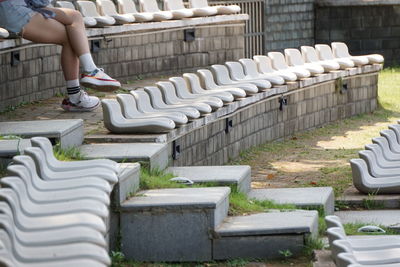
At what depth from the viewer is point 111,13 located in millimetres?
14703

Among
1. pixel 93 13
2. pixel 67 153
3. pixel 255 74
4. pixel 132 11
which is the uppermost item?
pixel 93 13

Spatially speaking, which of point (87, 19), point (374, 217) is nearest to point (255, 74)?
point (87, 19)

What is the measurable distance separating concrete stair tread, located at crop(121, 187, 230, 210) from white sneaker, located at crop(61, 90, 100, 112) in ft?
9.65

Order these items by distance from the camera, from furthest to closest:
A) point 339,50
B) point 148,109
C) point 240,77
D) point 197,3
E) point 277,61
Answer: point 339,50
point 197,3
point 277,61
point 240,77
point 148,109

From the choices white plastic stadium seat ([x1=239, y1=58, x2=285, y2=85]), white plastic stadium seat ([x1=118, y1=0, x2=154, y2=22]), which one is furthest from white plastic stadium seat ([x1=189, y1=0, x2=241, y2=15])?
white plastic stadium seat ([x1=239, y1=58, x2=285, y2=85])

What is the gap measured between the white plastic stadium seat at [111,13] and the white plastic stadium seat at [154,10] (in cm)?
70

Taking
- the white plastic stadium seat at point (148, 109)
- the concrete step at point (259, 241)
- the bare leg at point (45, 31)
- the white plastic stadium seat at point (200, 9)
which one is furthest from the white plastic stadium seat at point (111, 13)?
the concrete step at point (259, 241)

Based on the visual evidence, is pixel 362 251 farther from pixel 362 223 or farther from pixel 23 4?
pixel 23 4

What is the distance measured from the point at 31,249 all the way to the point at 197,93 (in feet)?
26.2

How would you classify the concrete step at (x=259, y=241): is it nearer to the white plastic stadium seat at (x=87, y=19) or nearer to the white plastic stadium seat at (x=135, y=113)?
the white plastic stadium seat at (x=135, y=113)

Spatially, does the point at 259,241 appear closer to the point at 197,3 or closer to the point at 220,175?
the point at 220,175

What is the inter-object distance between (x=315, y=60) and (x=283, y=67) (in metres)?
1.54

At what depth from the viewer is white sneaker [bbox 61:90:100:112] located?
35.6 ft

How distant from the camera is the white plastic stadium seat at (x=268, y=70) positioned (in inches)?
600
